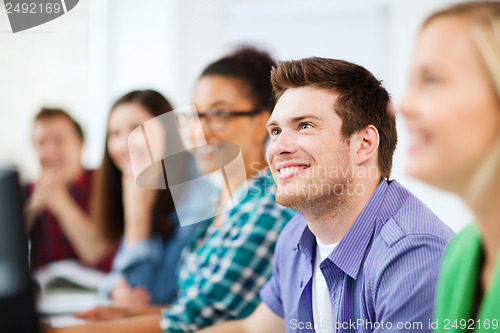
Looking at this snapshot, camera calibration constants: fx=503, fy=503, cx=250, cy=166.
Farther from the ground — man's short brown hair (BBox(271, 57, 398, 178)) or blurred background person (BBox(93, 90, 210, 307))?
man's short brown hair (BBox(271, 57, 398, 178))

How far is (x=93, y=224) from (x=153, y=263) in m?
0.37

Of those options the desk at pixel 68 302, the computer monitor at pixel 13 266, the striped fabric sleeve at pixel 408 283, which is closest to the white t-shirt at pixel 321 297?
the striped fabric sleeve at pixel 408 283

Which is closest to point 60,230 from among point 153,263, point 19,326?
point 153,263

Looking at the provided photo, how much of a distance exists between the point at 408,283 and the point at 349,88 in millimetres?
308

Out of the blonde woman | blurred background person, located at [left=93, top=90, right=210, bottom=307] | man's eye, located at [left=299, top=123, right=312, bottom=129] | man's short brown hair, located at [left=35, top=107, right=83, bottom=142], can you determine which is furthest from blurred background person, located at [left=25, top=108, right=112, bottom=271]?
the blonde woman

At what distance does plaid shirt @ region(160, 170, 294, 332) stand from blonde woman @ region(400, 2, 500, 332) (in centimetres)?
62

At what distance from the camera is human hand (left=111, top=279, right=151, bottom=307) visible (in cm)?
140

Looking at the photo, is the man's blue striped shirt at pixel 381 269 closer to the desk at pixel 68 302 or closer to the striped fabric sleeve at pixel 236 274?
the striped fabric sleeve at pixel 236 274

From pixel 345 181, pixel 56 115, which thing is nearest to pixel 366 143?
pixel 345 181

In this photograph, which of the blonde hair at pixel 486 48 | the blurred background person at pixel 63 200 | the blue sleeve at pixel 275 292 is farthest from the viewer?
the blurred background person at pixel 63 200

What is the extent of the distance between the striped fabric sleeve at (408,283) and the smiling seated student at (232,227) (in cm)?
39

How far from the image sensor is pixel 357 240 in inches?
31.8

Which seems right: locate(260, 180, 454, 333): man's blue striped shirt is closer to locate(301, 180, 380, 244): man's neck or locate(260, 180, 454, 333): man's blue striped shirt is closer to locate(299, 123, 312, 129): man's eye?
locate(301, 180, 380, 244): man's neck

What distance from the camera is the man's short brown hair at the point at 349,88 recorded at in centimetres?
78
